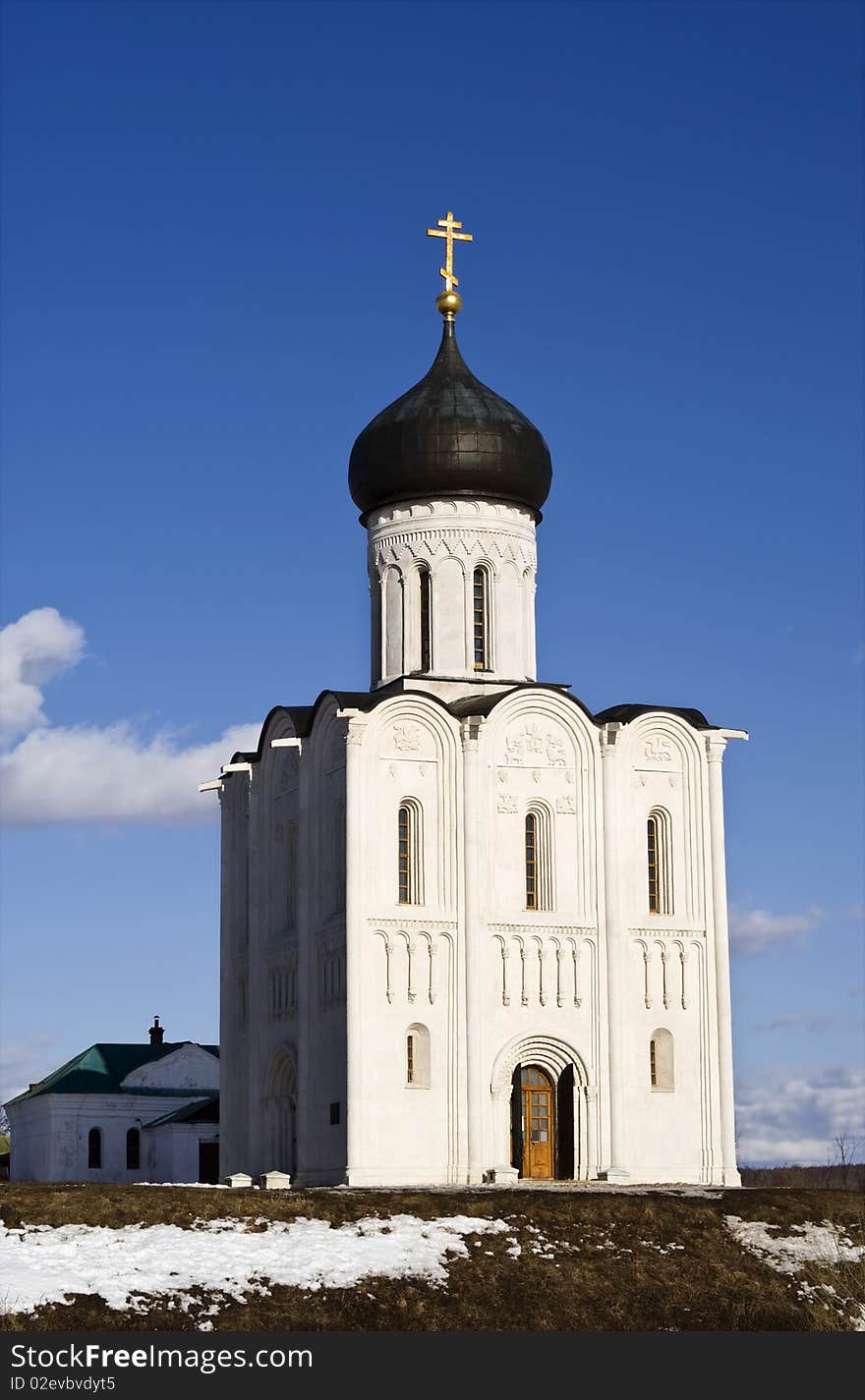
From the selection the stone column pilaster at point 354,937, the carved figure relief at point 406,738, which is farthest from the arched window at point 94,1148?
the carved figure relief at point 406,738

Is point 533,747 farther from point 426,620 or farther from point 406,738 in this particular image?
point 426,620

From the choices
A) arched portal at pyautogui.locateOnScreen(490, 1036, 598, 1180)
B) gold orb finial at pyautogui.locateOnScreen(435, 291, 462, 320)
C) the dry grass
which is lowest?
the dry grass

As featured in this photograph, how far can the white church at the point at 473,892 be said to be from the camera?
1329 inches

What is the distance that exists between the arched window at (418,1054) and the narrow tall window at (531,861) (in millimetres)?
2707

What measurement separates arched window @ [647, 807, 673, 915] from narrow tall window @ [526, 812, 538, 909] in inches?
77.4

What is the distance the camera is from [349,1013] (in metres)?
33.3

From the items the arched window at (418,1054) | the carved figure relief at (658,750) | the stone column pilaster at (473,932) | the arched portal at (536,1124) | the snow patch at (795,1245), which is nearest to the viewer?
the snow patch at (795,1245)

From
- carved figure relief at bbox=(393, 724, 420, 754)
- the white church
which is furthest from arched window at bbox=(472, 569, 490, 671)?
carved figure relief at bbox=(393, 724, 420, 754)

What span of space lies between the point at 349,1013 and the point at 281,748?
19.5ft

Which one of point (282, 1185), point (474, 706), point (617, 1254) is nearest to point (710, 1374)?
point (617, 1254)

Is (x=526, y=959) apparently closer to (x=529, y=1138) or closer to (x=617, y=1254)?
(x=529, y=1138)

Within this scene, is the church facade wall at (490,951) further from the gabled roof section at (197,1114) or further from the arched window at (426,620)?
the gabled roof section at (197,1114)

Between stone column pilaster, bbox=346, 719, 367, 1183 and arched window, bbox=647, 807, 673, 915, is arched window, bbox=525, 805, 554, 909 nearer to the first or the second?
arched window, bbox=647, 807, 673, 915

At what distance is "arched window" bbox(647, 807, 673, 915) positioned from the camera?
35812mm
